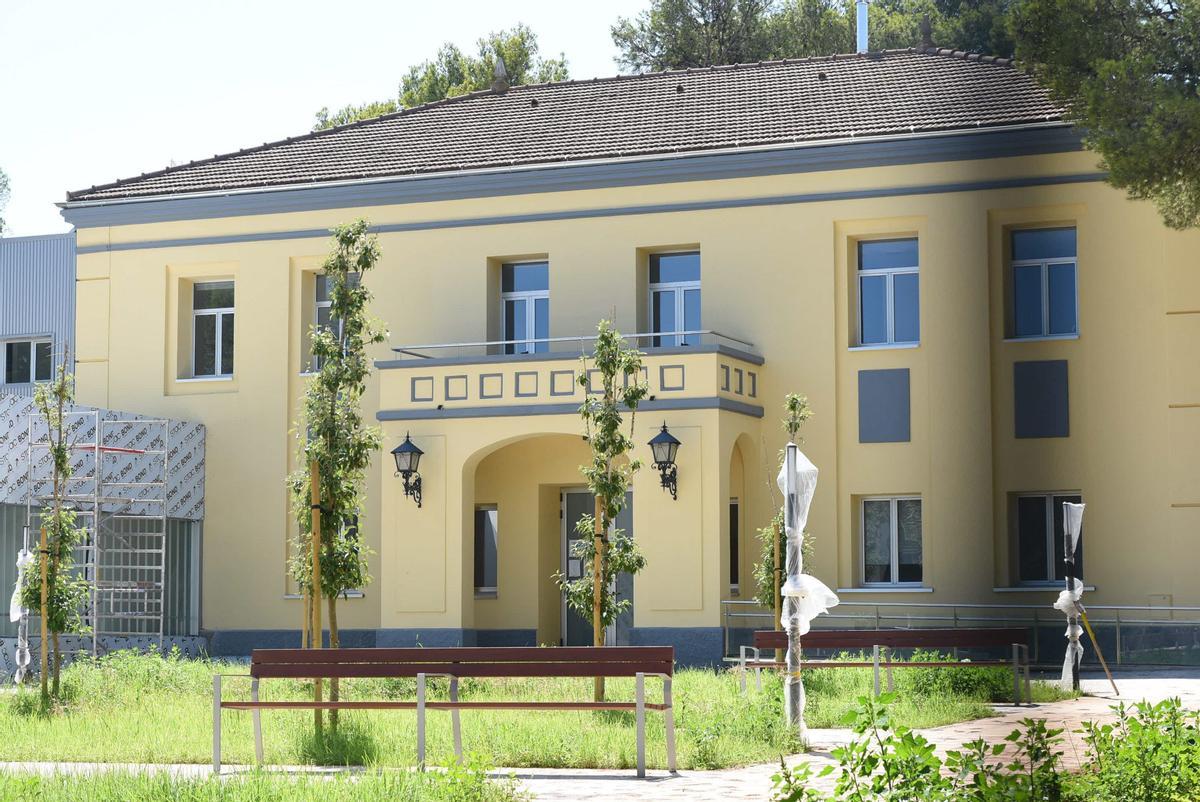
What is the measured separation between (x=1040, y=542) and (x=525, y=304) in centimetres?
820

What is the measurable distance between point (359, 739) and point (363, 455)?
2.31 m

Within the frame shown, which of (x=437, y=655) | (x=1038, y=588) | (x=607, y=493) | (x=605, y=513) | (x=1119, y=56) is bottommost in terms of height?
(x=437, y=655)

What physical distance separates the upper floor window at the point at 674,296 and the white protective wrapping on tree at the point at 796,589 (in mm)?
10700

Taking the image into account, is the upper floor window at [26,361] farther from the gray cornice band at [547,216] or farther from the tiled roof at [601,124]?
the tiled roof at [601,124]

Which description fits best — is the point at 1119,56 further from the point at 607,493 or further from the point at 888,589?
the point at 888,589

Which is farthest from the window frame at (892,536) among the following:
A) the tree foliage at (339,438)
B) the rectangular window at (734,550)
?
the tree foliage at (339,438)

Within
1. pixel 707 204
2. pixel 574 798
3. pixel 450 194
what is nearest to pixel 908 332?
pixel 707 204

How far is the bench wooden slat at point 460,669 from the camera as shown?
10.8 meters

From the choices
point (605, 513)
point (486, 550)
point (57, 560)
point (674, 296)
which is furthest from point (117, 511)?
point (605, 513)

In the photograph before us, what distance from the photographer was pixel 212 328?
25625 mm

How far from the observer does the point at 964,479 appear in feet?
10.2

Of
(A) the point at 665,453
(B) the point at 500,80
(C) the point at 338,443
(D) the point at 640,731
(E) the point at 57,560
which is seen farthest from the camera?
(B) the point at 500,80

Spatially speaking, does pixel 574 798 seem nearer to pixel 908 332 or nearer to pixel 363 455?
pixel 363 455

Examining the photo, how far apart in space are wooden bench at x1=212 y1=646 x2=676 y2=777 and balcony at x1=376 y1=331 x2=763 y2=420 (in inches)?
399
